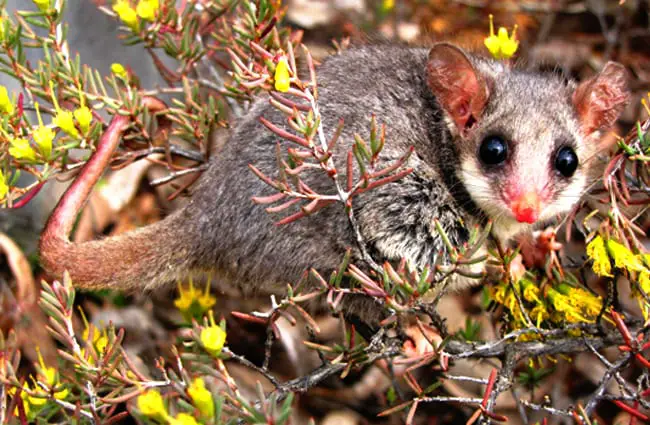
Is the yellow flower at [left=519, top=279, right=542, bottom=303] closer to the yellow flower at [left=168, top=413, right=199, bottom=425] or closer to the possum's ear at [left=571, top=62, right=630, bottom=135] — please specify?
the possum's ear at [left=571, top=62, right=630, bottom=135]

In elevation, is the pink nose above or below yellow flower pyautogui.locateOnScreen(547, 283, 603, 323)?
→ above

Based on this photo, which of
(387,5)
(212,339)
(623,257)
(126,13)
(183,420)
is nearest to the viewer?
(183,420)

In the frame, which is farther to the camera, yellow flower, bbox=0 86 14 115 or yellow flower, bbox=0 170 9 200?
yellow flower, bbox=0 86 14 115

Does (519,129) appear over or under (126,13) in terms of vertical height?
under

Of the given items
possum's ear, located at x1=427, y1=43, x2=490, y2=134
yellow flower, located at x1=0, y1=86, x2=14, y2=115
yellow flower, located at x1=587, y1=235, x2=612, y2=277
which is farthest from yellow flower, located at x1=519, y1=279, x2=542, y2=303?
yellow flower, located at x1=0, y1=86, x2=14, y2=115

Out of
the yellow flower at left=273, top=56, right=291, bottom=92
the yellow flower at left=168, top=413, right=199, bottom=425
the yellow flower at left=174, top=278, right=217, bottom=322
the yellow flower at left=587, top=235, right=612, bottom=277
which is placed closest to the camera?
the yellow flower at left=168, top=413, right=199, bottom=425

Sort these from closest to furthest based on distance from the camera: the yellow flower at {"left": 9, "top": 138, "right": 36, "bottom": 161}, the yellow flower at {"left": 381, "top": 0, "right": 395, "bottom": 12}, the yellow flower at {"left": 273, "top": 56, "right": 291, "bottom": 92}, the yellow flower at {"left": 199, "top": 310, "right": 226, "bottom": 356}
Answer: the yellow flower at {"left": 199, "top": 310, "right": 226, "bottom": 356} < the yellow flower at {"left": 273, "top": 56, "right": 291, "bottom": 92} < the yellow flower at {"left": 9, "top": 138, "right": 36, "bottom": 161} < the yellow flower at {"left": 381, "top": 0, "right": 395, "bottom": 12}

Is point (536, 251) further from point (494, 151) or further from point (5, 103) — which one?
point (5, 103)

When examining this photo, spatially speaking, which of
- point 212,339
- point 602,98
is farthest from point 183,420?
point 602,98

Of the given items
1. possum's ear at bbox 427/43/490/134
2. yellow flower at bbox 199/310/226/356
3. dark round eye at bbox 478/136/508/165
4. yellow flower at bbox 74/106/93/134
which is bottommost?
yellow flower at bbox 199/310/226/356
